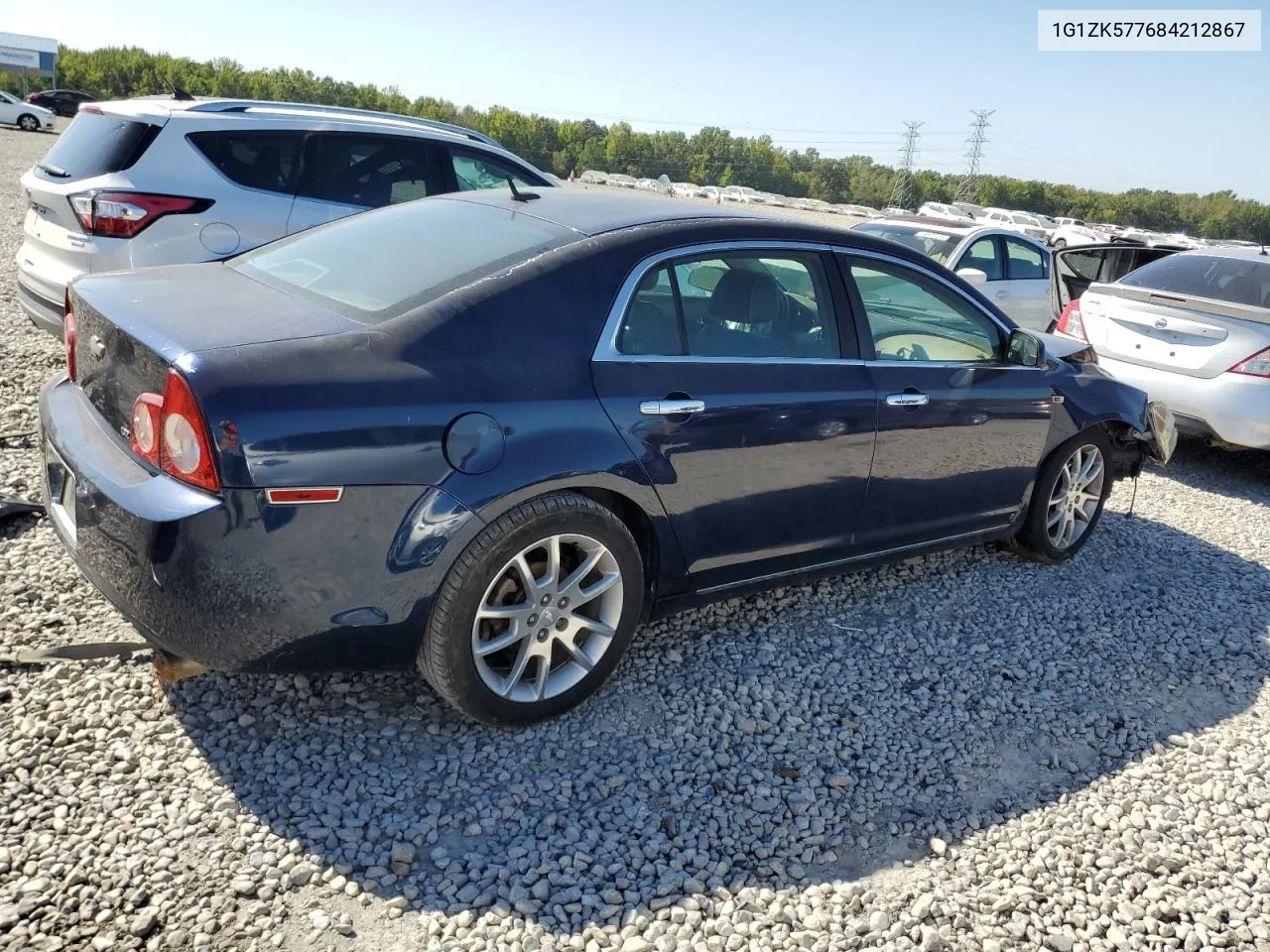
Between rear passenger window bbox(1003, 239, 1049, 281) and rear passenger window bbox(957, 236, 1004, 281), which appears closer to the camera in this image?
rear passenger window bbox(957, 236, 1004, 281)

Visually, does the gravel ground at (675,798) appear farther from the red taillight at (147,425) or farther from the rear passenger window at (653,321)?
the rear passenger window at (653,321)

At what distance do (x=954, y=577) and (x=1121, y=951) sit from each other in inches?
94.0

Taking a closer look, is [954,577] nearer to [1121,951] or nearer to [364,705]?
[1121,951]

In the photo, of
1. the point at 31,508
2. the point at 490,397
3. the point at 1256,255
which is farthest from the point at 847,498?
the point at 1256,255

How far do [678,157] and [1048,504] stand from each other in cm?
9135

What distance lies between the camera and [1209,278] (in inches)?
291

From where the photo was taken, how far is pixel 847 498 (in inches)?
148

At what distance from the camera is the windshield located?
382 inches

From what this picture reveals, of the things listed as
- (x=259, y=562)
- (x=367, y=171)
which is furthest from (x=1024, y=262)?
(x=259, y=562)

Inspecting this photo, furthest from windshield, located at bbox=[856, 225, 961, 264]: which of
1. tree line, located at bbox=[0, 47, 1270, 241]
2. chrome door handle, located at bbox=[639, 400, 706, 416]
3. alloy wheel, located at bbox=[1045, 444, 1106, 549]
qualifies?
tree line, located at bbox=[0, 47, 1270, 241]

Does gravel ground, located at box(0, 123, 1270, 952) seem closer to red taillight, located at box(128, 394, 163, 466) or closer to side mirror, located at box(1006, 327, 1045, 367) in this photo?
red taillight, located at box(128, 394, 163, 466)

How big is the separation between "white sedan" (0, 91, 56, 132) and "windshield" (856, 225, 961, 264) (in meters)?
41.6

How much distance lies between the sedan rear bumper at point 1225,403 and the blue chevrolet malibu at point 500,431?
3269 millimetres

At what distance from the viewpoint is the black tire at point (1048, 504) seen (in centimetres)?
475
